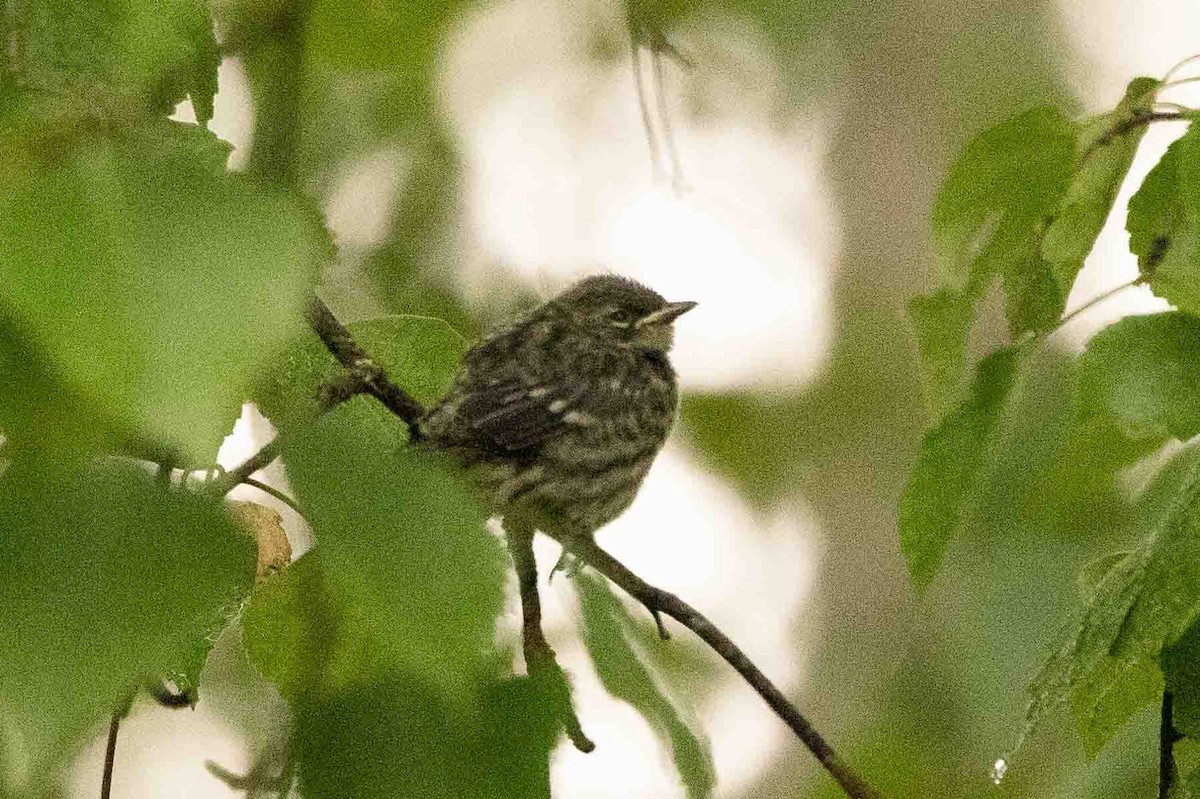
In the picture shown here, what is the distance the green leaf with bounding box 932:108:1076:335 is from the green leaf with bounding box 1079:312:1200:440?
0.59 ft

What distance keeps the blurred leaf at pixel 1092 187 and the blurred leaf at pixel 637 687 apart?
0.62m

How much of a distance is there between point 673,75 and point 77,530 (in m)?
3.45

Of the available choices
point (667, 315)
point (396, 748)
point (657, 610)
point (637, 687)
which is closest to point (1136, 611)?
point (637, 687)

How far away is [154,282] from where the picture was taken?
71 centimetres

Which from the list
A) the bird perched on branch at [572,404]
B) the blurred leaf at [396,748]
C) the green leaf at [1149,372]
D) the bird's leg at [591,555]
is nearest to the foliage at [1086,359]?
the green leaf at [1149,372]

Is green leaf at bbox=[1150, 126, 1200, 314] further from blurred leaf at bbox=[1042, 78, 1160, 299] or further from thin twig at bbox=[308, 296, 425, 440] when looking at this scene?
thin twig at bbox=[308, 296, 425, 440]

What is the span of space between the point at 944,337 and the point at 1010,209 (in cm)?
15

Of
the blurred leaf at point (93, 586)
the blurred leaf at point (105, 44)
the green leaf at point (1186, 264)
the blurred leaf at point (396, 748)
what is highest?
the blurred leaf at point (105, 44)

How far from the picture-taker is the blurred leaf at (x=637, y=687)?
1.39 meters

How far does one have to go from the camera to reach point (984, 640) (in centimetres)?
272

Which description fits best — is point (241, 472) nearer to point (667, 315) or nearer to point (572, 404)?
point (572, 404)

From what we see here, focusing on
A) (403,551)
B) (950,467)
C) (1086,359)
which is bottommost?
(950,467)

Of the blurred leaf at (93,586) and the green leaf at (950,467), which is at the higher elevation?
the blurred leaf at (93,586)

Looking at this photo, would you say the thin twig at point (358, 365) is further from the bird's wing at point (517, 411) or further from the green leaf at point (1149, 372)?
the bird's wing at point (517, 411)
